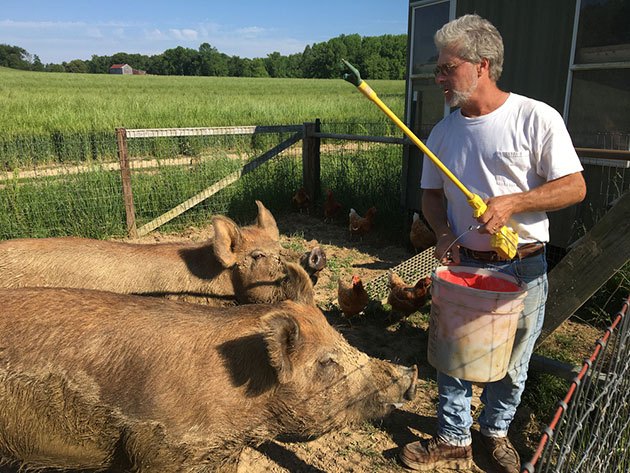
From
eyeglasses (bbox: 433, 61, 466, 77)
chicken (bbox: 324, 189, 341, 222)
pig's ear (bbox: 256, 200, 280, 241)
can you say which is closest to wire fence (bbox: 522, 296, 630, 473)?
eyeglasses (bbox: 433, 61, 466, 77)

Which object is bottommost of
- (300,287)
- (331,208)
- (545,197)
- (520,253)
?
(331,208)

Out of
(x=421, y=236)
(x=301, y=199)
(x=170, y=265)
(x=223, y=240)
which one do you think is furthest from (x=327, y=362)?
(x=301, y=199)

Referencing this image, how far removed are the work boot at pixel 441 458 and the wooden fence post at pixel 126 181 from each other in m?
6.40

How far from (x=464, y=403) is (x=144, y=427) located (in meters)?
1.94

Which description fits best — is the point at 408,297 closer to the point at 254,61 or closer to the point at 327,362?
the point at 327,362

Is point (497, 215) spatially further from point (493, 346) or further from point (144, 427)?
point (144, 427)

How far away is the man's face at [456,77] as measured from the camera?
271 centimetres

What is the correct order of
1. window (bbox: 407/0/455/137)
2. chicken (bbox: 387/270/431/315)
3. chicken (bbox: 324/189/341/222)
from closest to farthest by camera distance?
chicken (bbox: 387/270/431/315) < window (bbox: 407/0/455/137) < chicken (bbox: 324/189/341/222)

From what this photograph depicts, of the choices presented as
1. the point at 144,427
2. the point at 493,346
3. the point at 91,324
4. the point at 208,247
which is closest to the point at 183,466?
the point at 144,427

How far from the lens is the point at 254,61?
5266 inches

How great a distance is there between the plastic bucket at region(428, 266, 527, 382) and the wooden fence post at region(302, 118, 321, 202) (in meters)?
7.43

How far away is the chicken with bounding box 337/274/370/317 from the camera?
5.36m

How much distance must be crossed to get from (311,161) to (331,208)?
1.24m

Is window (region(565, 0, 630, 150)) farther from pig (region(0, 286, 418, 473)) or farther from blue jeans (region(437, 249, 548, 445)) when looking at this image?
pig (region(0, 286, 418, 473))
